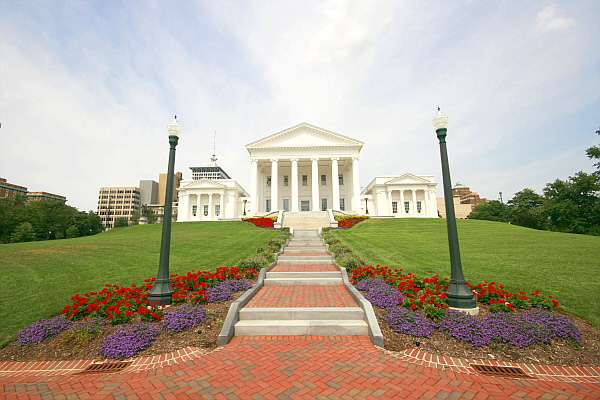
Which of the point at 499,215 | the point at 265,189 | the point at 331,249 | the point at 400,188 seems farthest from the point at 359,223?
the point at 499,215

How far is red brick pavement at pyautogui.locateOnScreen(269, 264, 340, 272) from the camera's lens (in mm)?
11070

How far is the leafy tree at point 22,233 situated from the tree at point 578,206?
92536mm

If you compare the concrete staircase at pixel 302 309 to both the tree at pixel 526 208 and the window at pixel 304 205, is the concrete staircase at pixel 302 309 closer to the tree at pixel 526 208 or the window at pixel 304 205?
the window at pixel 304 205

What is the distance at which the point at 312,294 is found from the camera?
8.36 meters

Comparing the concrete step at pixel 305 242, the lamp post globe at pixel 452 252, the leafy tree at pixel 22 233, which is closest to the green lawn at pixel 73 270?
the concrete step at pixel 305 242

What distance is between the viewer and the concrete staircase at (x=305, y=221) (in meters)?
30.1

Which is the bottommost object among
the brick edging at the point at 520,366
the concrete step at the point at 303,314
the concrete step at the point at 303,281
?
the brick edging at the point at 520,366

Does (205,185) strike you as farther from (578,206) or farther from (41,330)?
(578,206)

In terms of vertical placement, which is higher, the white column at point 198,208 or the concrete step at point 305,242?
the white column at point 198,208

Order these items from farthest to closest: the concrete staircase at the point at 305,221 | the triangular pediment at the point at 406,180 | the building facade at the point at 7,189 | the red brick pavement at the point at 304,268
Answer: the building facade at the point at 7,189, the triangular pediment at the point at 406,180, the concrete staircase at the point at 305,221, the red brick pavement at the point at 304,268

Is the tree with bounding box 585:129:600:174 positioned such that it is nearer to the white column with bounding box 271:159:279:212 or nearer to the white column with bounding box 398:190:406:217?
the white column with bounding box 398:190:406:217

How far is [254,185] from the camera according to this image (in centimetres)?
4441

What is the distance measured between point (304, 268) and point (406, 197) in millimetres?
42072

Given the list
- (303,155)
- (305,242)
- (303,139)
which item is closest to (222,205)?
(303,155)
